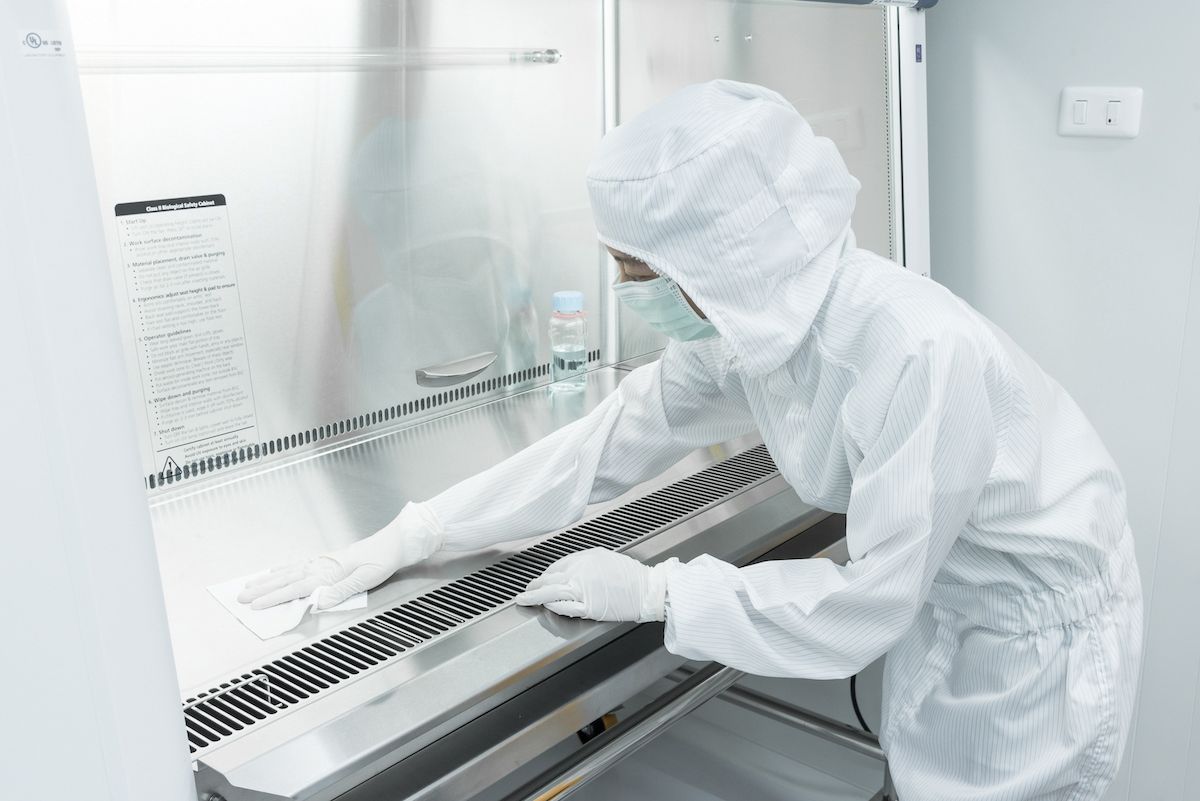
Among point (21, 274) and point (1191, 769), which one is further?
point (1191, 769)

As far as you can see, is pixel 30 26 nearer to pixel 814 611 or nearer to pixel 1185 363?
pixel 814 611

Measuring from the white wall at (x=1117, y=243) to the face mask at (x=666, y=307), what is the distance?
1092mm

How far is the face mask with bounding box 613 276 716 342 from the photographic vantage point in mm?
1094

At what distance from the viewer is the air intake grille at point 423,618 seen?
35.9 inches

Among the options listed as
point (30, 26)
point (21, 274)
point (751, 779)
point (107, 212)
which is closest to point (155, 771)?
point (21, 274)

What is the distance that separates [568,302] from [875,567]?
2.83ft

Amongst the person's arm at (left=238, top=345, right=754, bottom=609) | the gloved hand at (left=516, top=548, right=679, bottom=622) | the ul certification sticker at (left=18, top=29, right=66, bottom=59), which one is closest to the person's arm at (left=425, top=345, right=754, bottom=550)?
the person's arm at (left=238, top=345, right=754, bottom=609)

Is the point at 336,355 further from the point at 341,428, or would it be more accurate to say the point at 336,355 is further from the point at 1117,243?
the point at 1117,243

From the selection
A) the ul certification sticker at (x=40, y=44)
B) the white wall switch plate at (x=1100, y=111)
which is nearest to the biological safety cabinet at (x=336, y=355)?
the ul certification sticker at (x=40, y=44)

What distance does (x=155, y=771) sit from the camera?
0.74 m

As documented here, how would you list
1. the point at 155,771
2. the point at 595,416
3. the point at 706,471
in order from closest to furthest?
the point at 155,771 → the point at 595,416 → the point at 706,471

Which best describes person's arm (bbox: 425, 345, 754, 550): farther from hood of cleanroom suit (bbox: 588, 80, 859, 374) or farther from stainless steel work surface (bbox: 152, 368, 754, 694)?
hood of cleanroom suit (bbox: 588, 80, 859, 374)

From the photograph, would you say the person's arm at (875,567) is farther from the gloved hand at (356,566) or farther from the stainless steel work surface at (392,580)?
the gloved hand at (356,566)

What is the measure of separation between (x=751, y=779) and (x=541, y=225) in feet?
3.92
